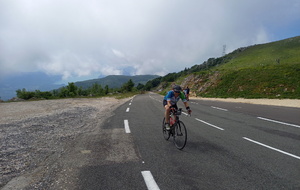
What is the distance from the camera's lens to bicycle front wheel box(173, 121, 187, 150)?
578cm

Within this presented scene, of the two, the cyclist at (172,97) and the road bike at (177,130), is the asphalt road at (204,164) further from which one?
the cyclist at (172,97)

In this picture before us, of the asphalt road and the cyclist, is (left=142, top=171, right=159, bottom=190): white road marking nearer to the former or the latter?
the asphalt road

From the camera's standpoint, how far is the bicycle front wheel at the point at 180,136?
578cm

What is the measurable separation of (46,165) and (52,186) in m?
1.23

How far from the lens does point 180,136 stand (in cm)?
606

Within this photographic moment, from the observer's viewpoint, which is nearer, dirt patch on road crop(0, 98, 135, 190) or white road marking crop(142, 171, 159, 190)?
white road marking crop(142, 171, 159, 190)

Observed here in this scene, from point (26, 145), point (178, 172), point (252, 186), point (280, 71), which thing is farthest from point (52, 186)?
point (280, 71)

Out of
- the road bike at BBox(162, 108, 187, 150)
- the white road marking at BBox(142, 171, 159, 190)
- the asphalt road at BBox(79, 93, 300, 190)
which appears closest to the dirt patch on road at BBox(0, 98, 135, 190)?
the asphalt road at BBox(79, 93, 300, 190)

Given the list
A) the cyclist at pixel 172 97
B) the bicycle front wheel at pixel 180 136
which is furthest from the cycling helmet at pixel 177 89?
the bicycle front wheel at pixel 180 136

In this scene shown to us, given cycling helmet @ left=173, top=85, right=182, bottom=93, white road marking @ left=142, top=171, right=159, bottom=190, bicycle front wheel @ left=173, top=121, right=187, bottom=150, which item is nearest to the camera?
white road marking @ left=142, top=171, right=159, bottom=190

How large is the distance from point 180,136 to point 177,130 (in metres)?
0.27

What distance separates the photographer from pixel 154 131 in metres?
8.12

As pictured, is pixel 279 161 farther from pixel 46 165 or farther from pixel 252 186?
pixel 46 165

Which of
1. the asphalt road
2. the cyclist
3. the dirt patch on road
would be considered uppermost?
the cyclist
